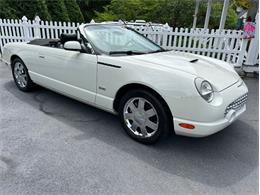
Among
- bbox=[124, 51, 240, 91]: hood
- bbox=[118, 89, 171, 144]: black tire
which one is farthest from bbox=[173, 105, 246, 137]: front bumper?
bbox=[124, 51, 240, 91]: hood

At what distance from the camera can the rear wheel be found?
4418 mm

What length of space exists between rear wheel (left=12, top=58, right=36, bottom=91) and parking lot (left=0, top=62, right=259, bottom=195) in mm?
854

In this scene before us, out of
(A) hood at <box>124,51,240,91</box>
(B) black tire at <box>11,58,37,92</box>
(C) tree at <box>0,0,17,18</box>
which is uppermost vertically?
(C) tree at <box>0,0,17,18</box>

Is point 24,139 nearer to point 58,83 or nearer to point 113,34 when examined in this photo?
point 58,83

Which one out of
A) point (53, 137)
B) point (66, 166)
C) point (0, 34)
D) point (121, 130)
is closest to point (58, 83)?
point (53, 137)

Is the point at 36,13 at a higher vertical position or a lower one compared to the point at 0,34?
higher

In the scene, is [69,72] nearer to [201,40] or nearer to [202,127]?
[202,127]

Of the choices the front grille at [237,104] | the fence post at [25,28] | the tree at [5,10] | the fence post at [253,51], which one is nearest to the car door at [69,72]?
the front grille at [237,104]

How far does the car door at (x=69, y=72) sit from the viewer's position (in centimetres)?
321

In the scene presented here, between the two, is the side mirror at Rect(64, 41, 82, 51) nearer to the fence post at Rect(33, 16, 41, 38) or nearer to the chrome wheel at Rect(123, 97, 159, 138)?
the chrome wheel at Rect(123, 97, 159, 138)

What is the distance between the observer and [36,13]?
1093 cm

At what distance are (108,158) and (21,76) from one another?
2989 mm

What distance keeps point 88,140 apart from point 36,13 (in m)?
10.2

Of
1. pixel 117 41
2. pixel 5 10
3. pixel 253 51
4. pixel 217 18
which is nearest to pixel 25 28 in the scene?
pixel 5 10
